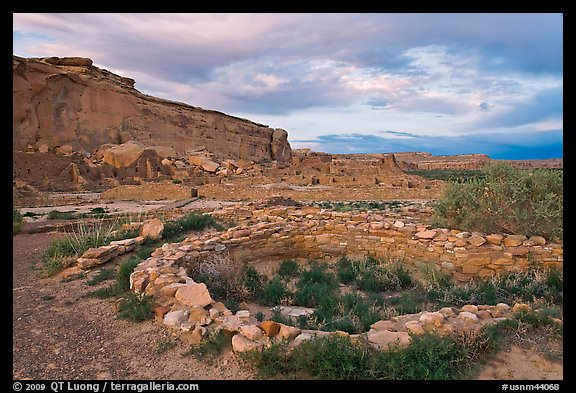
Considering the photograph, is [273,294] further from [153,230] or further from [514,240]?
[153,230]

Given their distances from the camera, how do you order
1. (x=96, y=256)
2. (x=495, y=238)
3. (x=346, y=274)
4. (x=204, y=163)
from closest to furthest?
(x=495, y=238) → (x=346, y=274) → (x=96, y=256) → (x=204, y=163)

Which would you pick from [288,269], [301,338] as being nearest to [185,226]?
[288,269]

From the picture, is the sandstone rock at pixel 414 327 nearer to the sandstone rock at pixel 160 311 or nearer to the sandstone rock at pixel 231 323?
the sandstone rock at pixel 231 323

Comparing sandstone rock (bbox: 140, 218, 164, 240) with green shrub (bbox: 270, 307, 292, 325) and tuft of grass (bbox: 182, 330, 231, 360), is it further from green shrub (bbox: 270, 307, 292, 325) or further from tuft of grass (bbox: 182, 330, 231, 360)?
tuft of grass (bbox: 182, 330, 231, 360)

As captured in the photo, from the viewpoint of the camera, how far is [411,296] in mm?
4941

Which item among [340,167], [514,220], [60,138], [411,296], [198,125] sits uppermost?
[198,125]

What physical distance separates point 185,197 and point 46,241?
11.3 m

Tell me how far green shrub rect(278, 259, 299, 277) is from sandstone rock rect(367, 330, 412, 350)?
10.3 feet

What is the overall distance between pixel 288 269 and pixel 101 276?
3.21 m

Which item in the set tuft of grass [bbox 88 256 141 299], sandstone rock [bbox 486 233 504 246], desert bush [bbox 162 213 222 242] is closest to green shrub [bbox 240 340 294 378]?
tuft of grass [bbox 88 256 141 299]

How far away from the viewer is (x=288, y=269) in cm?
638

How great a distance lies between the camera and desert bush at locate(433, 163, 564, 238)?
5782 mm

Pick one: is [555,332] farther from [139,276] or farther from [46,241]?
[46,241]
